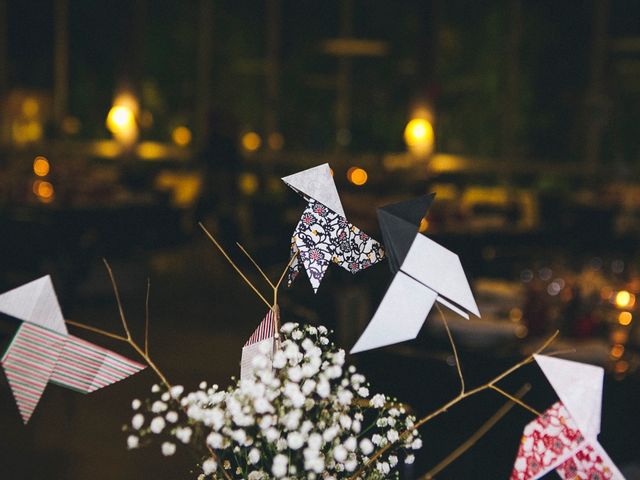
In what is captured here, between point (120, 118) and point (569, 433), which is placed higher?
point (120, 118)

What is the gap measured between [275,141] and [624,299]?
8718mm

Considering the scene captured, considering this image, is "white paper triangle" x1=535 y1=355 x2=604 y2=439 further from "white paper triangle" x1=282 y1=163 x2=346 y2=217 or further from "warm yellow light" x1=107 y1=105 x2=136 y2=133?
"warm yellow light" x1=107 y1=105 x2=136 y2=133

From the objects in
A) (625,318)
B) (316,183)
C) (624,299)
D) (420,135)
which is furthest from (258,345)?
(420,135)

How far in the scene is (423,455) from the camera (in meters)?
2.87

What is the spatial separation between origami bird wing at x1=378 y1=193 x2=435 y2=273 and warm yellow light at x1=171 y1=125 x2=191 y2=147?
11.3 meters

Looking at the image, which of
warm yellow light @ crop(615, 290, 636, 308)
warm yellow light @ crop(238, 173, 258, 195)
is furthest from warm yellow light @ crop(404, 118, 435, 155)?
warm yellow light @ crop(615, 290, 636, 308)

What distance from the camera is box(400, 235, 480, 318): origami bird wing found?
1377 millimetres

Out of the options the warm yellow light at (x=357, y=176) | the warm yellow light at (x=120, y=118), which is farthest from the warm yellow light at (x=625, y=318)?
the warm yellow light at (x=120, y=118)

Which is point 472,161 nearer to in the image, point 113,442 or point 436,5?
point 436,5

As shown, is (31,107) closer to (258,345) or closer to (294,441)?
(258,345)

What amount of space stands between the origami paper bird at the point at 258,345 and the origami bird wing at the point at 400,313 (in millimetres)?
141

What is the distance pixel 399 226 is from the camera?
4.48 ft

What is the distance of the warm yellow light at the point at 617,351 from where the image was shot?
3.41 metres

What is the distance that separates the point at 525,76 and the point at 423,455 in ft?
30.8
